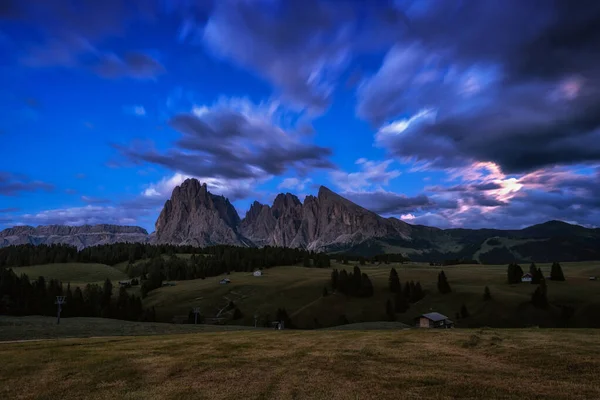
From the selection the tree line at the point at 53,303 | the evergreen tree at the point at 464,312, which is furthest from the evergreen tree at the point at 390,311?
the tree line at the point at 53,303

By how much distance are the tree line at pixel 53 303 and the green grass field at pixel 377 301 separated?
13.8m

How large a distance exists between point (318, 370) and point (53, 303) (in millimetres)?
148925

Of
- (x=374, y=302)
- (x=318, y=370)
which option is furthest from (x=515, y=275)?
(x=318, y=370)

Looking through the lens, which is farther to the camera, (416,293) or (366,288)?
(366,288)

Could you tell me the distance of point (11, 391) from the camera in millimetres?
23594

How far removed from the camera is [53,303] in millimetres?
141375

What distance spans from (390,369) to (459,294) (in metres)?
150

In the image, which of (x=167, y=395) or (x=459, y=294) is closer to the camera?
(x=167, y=395)

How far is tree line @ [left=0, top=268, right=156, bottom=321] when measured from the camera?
460ft

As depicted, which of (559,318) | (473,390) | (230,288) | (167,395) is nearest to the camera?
(473,390)

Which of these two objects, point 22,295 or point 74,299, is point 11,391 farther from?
point 22,295

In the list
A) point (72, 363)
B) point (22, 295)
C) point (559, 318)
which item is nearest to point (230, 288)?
point (22, 295)

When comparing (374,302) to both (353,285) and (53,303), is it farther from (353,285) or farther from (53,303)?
(53,303)

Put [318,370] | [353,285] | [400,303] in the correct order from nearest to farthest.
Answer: [318,370] < [400,303] < [353,285]
